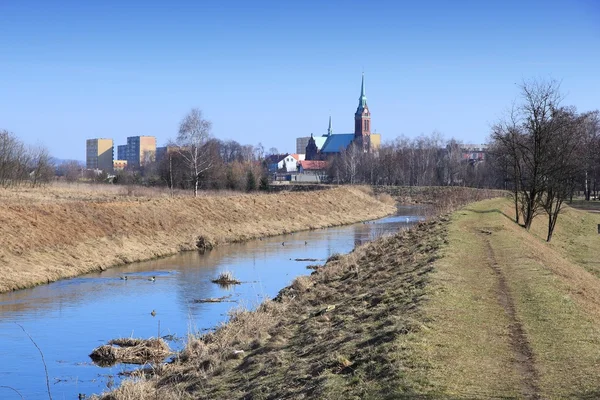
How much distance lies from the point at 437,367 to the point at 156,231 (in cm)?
2949

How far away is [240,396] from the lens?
10883 millimetres

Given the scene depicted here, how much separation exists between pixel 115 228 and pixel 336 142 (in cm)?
15856

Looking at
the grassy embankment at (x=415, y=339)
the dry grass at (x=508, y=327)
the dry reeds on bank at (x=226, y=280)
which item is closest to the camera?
the dry grass at (x=508, y=327)

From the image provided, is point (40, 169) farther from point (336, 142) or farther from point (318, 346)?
point (336, 142)

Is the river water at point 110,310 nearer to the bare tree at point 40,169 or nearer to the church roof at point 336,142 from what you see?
the bare tree at point 40,169

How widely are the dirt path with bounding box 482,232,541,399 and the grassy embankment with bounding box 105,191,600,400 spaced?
0.06ft

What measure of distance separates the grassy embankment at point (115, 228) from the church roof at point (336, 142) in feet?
426

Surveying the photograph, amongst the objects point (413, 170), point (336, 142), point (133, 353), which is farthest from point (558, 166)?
point (336, 142)

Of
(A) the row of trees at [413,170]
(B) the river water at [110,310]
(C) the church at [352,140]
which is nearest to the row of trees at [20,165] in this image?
(B) the river water at [110,310]

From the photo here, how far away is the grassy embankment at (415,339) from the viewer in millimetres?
9414

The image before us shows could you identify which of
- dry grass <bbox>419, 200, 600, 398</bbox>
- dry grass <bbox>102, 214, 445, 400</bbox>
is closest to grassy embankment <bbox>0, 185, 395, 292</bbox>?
dry grass <bbox>102, 214, 445, 400</bbox>

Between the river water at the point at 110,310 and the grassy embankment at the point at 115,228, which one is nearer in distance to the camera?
the river water at the point at 110,310

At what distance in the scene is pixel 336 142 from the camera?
19125 cm

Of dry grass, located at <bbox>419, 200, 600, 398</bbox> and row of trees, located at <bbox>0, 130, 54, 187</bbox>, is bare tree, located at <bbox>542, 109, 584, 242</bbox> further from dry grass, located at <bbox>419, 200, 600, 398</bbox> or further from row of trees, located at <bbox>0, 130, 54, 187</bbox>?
row of trees, located at <bbox>0, 130, 54, 187</bbox>
